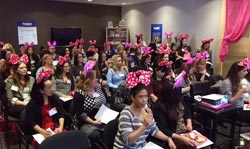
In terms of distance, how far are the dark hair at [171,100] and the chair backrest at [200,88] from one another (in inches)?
39.2

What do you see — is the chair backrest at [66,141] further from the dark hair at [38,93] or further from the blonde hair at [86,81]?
the blonde hair at [86,81]

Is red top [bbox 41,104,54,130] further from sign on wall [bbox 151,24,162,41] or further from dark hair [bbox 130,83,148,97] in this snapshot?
sign on wall [bbox 151,24,162,41]

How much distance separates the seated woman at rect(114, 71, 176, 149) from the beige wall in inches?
210

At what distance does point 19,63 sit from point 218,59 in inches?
205

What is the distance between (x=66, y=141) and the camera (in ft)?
5.51

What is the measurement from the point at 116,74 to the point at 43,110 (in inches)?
78.2

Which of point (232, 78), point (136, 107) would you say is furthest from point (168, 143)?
point (232, 78)

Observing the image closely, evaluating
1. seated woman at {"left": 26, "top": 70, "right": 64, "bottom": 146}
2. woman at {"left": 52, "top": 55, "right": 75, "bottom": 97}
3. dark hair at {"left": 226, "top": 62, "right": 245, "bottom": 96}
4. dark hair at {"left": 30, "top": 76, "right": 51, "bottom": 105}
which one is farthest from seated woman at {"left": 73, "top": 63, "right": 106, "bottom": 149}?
dark hair at {"left": 226, "top": 62, "right": 245, "bottom": 96}

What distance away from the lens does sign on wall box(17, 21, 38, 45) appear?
8514 mm

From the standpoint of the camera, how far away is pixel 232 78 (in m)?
3.17

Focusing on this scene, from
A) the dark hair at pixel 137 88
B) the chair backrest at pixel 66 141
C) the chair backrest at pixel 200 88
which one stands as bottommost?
the chair backrest at pixel 66 141

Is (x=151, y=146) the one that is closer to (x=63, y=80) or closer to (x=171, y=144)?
(x=171, y=144)

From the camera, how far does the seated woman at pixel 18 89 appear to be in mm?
3049

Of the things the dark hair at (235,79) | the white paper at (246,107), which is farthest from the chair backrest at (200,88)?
the white paper at (246,107)
